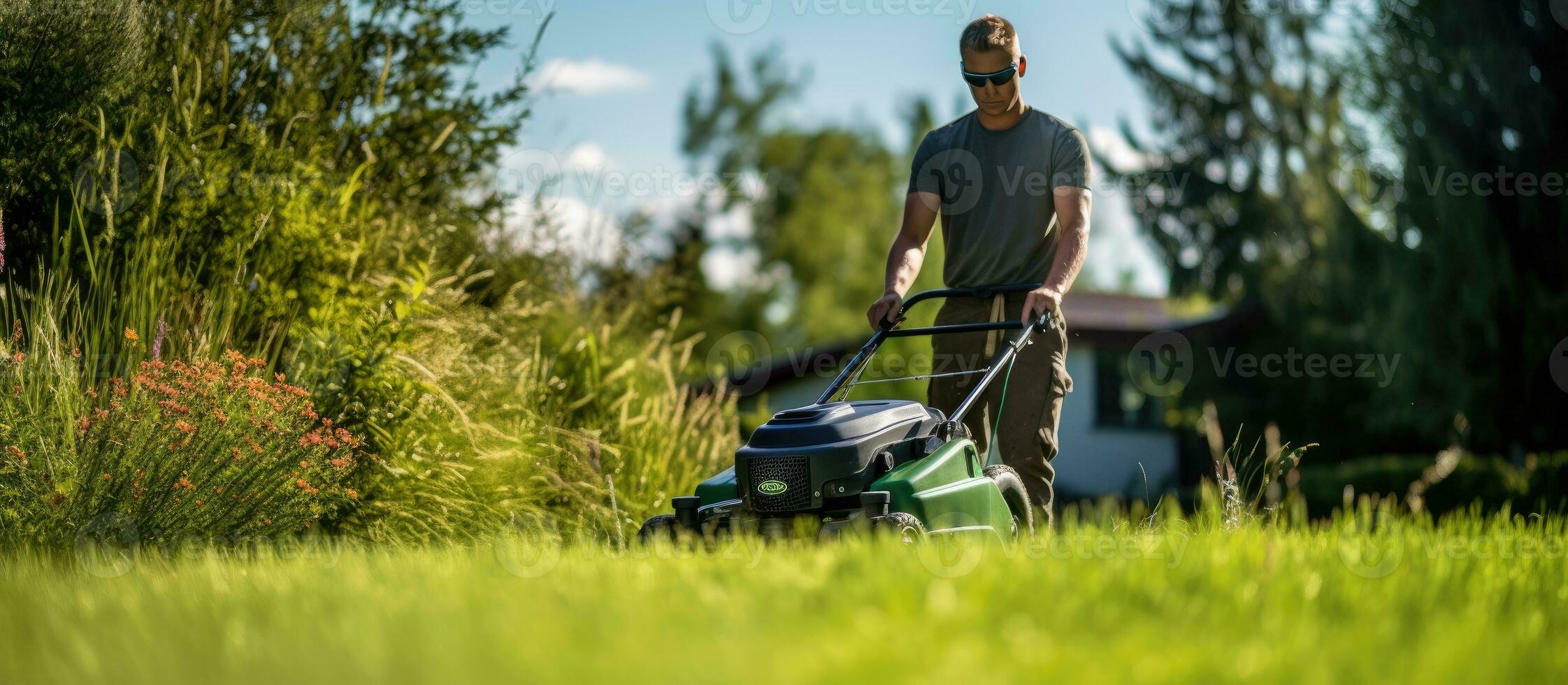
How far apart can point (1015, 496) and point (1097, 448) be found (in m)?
18.0

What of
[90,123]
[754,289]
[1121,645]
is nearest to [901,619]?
[1121,645]

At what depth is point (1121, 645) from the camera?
100 inches

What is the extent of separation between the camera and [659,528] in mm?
4363

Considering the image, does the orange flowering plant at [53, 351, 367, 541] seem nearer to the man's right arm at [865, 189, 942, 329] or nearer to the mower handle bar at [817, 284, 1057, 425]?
the mower handle bar at [817, 284, 1057, 425]

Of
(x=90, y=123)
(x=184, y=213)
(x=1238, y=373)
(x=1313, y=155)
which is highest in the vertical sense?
(x=1313, y=155)

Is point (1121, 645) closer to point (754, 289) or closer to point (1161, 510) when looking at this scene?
point (1161, 510)

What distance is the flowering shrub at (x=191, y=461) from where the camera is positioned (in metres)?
4.52

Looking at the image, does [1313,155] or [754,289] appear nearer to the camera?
[1313,155]

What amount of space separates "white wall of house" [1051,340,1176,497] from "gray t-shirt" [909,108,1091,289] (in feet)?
56.7

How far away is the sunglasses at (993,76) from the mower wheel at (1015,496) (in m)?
1.36

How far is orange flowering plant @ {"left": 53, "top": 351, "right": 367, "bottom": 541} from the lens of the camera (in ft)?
14.9

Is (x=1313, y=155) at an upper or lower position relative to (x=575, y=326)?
upper

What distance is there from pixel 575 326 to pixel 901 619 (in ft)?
20.7

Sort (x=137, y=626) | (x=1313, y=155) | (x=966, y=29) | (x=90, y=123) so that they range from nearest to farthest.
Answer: (x=137, y=626), (x=966, y=29), (x=90, y=123), (x=1313, y=155)
